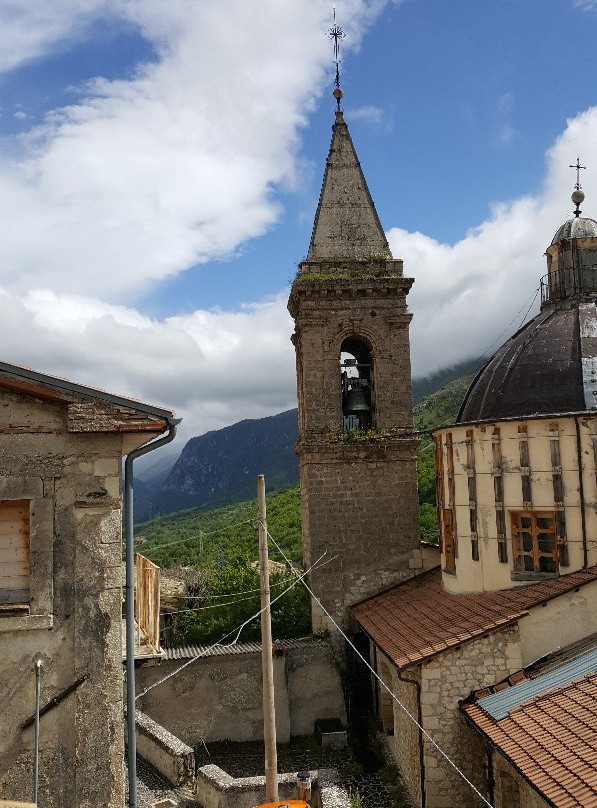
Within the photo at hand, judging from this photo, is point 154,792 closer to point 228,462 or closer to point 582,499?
point 582,499

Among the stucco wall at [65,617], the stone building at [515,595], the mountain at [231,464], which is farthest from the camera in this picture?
the mountain at [231,464]

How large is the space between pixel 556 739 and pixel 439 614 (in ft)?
17.1

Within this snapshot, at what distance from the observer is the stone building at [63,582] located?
681 centimetres

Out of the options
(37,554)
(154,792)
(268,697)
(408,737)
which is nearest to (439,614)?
(408,737)

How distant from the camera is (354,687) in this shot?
1758cm

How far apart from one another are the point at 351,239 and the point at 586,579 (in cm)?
1076

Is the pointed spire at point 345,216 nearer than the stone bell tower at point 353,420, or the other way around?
the stone bell tower at point 353,420

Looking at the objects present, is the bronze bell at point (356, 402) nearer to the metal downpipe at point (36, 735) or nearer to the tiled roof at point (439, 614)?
the tiled roof at point (439, 614)

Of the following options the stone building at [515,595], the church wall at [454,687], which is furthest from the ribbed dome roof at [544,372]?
the church wall at [454,687]

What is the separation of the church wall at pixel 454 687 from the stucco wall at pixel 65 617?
657cm

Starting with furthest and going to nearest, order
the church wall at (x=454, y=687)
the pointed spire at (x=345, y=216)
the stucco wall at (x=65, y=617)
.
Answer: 1. the pointed spire at (x=345, y=216)
2. the church wall at (x=454, y=687)
3. the stucco wall at (x=65, y=617)

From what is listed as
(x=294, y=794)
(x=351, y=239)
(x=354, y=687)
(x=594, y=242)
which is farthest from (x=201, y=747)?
(x=594, y=242)

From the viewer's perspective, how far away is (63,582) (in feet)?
22.9

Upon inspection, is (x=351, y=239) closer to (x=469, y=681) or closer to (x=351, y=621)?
(x=351, y=621)
